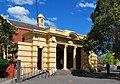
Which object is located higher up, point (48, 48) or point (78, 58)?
point (48, 48)

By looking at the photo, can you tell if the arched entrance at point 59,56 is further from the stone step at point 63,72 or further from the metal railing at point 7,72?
the metal railing at point 7,72

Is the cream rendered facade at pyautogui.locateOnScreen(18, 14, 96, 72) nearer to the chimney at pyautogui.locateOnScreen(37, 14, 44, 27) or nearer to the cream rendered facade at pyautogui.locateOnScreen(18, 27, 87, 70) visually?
the cream rendered facade at pyautogui.locateOnScreen(18, 27, 87, 70)

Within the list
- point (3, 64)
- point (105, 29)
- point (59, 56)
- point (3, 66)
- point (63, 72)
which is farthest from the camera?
point (59, 56)

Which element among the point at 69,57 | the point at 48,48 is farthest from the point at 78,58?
the point at 48,48

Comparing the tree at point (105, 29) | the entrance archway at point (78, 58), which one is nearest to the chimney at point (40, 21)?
the entrance archway at point (78, 58)

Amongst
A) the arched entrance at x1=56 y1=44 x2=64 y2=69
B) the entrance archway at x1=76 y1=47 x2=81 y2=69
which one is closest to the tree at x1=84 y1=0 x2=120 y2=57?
the arched entrance at x1=56 y1=44 x2=64 y2=69

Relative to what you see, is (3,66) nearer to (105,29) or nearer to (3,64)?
(3,64)

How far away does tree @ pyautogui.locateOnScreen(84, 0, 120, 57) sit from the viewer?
31812 millimetres

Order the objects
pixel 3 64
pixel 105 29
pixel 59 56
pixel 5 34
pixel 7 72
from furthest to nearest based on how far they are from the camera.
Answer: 1. pixel 59 56
2. pixel 105 29
3. pixel 5 34
4. pixel 7 72
5. pixel 3 64

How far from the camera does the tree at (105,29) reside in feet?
104

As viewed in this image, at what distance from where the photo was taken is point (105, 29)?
32.8 metres

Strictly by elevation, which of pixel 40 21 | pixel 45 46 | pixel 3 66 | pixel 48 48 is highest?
pixel 40 21

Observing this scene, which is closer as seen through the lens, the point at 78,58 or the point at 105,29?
the point at 105,29

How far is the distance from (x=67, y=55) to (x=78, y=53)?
248cm
